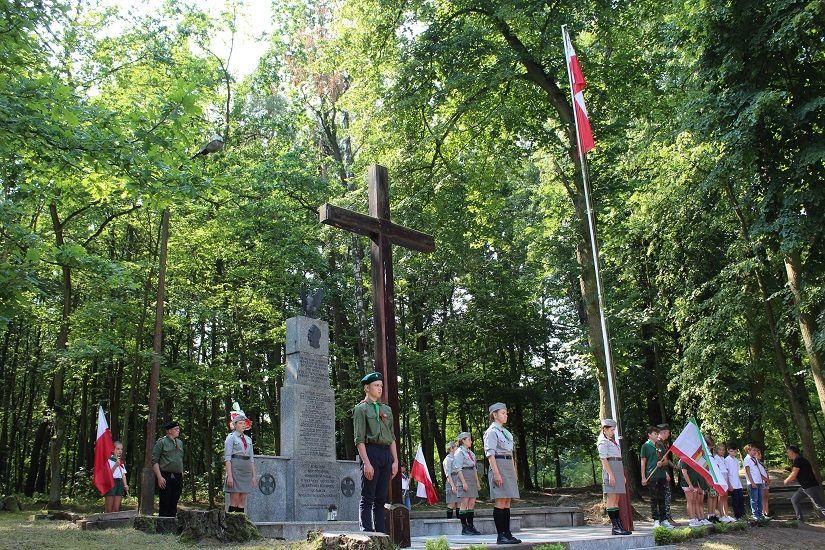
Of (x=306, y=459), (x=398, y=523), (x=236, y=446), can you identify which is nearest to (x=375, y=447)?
(x=398, y=523)

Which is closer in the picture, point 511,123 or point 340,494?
point 340,494

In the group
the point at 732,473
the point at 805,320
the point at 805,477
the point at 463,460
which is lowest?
the point at 805,477

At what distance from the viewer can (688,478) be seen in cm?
1337

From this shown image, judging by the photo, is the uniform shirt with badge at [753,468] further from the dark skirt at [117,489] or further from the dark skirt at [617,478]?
the dark skirt at [117,489]

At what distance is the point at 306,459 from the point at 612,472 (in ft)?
19.7

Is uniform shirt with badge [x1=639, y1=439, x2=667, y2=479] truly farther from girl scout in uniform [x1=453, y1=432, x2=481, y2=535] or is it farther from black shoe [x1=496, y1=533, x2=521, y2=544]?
black shoe [x1=496, y1=533, x2=521, y2=544]

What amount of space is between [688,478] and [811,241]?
512 cm

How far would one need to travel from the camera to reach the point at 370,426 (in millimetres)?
7441

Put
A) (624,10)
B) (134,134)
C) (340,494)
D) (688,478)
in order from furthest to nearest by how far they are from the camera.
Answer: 1. (624,10)
2. (340,494)
3. (688,478)
4. (134,134)

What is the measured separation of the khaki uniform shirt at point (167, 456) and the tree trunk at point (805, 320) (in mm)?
12355

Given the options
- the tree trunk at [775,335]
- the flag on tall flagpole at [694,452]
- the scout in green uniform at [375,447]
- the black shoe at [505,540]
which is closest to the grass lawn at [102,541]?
the scout in green uniform at [375,447]

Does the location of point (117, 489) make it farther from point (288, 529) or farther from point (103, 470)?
point (288, 529)

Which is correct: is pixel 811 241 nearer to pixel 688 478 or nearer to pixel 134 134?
pixel 688 478

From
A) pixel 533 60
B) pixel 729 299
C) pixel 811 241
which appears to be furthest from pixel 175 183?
pixel 729 299
